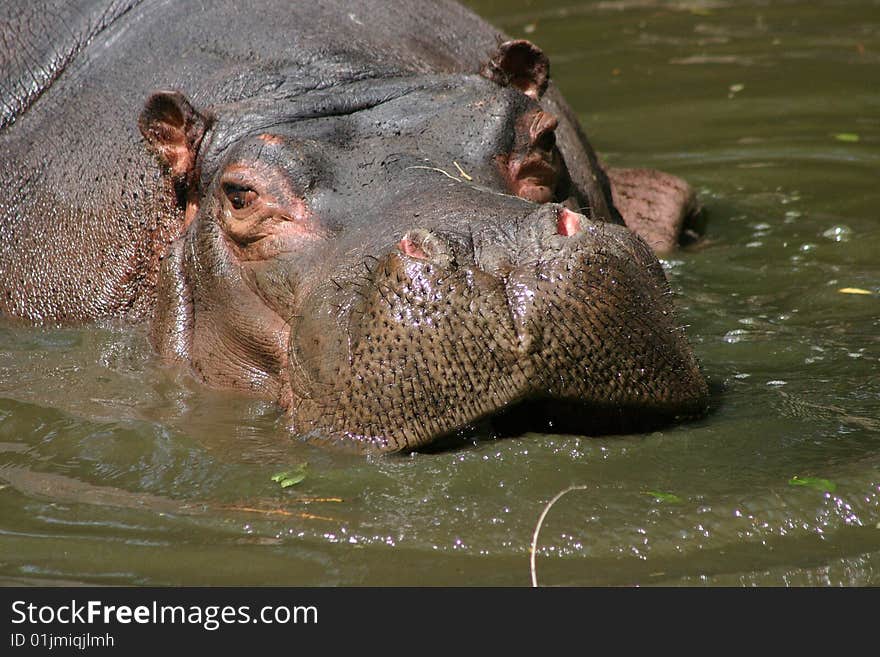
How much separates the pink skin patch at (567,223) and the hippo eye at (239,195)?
130cm

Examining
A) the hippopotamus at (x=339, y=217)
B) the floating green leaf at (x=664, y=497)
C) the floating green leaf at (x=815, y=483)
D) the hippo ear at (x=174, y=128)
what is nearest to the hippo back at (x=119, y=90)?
the hippopotamus at (x=339, y=217)

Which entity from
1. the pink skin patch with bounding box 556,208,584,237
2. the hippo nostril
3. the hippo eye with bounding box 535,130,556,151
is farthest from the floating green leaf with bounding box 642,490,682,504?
the hippo eye with bounding box 535,130,556,151

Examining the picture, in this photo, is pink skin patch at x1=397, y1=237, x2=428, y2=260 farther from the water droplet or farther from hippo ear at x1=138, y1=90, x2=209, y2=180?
the water droplet

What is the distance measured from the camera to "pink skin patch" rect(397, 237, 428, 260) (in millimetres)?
4242

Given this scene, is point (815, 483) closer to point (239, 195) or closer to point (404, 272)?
point (404, 272)

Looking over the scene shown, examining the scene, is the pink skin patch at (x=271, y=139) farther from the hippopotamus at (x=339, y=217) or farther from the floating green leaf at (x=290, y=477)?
the floating green leaf at (x=290, y=477)

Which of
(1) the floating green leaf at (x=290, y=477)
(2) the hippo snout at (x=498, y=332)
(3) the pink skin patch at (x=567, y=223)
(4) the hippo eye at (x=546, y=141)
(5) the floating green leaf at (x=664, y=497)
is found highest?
(4) the hippo eye at (x=546, y=141)

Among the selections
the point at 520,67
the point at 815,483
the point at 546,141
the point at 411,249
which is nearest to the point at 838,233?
the point at 520,67

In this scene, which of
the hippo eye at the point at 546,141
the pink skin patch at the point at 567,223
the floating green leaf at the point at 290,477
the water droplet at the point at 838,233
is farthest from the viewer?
the water droplet at the point at 838,233

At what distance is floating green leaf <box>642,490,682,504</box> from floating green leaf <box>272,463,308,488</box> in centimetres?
111

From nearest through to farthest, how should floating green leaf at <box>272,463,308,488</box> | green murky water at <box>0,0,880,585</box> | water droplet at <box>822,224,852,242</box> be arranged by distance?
green murky water at <box>0,0,880,585</box> → floating green leaf at <box>272,463,308,488</box> → water droplet at <box>822,224,852,242</box>

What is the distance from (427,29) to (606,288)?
3004mm

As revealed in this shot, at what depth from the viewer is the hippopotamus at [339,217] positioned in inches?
166

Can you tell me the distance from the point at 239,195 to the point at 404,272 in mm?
1158
